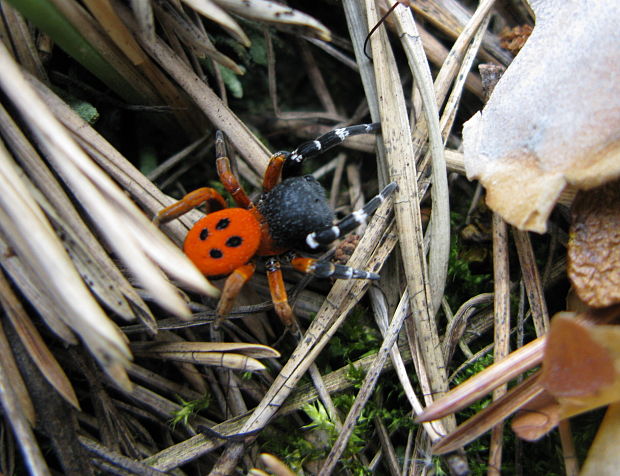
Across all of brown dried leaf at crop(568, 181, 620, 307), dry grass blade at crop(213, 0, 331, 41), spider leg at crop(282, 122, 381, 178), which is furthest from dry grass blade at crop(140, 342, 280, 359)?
dry grass blade at crop(213, 0, 331, 41)

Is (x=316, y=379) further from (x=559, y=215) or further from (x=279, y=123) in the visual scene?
(x=279, y=123)

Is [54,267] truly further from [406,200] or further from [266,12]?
[406,200]

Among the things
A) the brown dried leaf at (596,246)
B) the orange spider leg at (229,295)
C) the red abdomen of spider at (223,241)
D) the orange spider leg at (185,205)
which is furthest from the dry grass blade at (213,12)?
the brown dried leaf at (596,246)

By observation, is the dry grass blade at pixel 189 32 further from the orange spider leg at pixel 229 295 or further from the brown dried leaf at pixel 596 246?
the brown dried leaf at pixel 596 246

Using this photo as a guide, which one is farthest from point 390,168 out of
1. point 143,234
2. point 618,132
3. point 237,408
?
point 237,408

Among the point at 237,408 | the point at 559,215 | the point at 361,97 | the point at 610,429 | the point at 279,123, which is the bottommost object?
the point at 610,429
